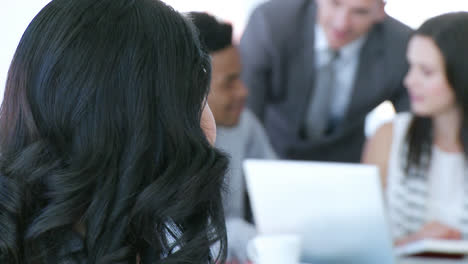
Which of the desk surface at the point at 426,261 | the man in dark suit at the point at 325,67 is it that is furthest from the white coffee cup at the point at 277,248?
the man in dark suit at the point at 325,67

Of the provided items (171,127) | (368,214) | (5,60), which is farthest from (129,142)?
(5,60)

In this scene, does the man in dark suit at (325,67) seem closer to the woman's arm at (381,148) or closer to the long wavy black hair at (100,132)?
the woman's arm at (381,148)

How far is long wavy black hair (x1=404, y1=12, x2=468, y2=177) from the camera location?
2.04 metres

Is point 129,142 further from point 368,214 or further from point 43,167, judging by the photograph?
point 368,214

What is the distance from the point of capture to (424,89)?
209 cm

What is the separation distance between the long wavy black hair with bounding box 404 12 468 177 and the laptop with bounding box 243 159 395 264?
2.09 feet

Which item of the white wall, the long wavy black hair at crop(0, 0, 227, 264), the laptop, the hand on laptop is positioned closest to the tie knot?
the white wall

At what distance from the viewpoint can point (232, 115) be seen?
2.30 m

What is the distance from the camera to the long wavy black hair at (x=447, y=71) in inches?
80.3

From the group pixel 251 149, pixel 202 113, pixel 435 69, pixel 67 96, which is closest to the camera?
pixel 67 96

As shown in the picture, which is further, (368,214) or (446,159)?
(446,159)

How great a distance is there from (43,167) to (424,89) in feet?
5.28

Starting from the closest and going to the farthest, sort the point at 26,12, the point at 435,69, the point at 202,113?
the point at 202,113 < the point at 435,69 < the point at 26,12

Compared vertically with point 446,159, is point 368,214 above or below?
above
